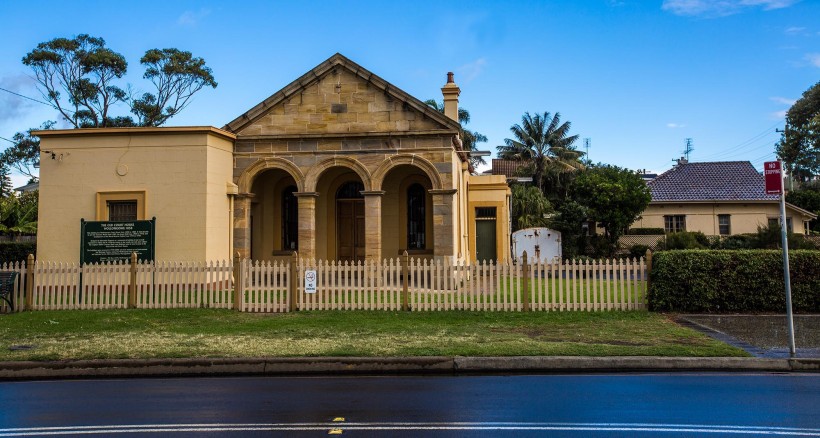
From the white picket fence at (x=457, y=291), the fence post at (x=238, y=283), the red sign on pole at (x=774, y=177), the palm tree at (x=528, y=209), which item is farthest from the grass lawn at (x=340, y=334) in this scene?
the palm tree at (x=528, y=209)

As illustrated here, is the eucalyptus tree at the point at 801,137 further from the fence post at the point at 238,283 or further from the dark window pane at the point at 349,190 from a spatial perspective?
the fence post at the point at 238,283

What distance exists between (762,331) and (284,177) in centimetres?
1466

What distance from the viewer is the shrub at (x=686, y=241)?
29989 mm

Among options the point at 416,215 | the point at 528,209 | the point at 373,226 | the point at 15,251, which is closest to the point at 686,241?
the point at 528,209

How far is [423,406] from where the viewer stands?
6738 millimetres

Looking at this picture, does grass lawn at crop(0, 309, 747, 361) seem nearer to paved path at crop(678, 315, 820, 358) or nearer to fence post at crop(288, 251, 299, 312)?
paved path at crop(678, 315, 820, 358)

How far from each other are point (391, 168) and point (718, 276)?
9.05 meters

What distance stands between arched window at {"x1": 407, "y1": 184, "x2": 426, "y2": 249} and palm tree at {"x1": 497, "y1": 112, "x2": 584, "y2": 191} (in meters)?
28.1

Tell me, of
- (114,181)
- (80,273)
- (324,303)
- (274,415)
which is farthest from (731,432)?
(114,181)

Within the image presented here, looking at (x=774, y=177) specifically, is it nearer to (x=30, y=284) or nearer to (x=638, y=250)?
(x=30, y=284)

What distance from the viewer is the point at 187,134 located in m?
17.1

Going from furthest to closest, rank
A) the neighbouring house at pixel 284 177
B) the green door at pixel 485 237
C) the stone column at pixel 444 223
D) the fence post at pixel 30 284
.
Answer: the green door at pixel 485 237 → the stone column at pixel 444 223 → the neighbouring house at pixel 284 177 → the fence post at pixel 30 284

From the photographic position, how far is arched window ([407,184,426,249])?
2122 cm

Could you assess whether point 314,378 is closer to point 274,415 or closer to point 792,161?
point 274,415
